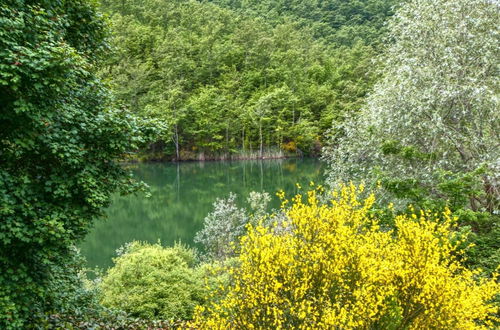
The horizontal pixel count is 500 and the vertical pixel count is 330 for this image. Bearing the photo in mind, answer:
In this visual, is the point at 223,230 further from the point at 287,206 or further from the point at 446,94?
the point at 446,94

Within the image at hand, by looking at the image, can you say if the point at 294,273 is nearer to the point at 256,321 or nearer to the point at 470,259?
the point at 256,321

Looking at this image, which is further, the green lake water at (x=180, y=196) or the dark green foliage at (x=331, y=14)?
the dark green foliage at (x=331, y=14)

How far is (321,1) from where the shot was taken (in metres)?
132

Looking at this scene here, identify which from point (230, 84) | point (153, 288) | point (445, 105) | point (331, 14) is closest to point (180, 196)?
point (153, 288)

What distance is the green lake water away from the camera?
83.6ft

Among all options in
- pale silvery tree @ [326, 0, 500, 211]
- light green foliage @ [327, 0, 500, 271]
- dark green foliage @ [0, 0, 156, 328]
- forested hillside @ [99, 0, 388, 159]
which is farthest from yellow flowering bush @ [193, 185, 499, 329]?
forested hillside @ [99, 0, 388, 159]

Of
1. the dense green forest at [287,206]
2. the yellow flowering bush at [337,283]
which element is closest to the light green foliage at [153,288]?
Result: the dense green forest at [287,206]

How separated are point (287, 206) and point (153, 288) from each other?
547cm

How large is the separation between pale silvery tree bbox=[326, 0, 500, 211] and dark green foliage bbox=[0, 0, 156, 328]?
21.6ft

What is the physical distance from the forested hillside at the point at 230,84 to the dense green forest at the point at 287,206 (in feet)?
139

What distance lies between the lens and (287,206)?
14.2 m

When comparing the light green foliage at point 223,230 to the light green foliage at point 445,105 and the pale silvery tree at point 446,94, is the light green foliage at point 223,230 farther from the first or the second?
the pale silvery tree at point 446,94

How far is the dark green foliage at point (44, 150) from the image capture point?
5.68 meters

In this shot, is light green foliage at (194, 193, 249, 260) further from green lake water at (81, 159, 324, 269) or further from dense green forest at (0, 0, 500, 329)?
green lake water at (81, 159, 324, 269)
